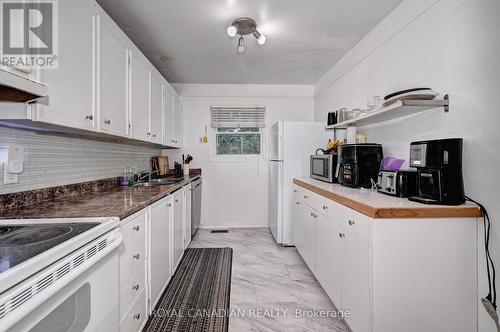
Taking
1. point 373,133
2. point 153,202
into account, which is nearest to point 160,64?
point 153,202

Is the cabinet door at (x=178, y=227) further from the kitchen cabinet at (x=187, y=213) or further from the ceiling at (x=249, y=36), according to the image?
the ceiling at (x=249, y=36)

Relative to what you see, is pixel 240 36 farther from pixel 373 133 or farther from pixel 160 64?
pixel 373 133

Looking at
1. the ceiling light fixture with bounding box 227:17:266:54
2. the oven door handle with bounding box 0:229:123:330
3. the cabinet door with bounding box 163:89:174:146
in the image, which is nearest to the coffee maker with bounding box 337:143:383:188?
the ceiling light fixture with bounding box 227:17:266:54

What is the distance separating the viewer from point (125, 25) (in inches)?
88.6

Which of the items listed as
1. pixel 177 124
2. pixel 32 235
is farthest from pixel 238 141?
pixel 32 235

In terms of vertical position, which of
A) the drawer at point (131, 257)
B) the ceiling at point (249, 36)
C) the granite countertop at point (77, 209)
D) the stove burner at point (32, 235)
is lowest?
the drawer at point (131, 257)

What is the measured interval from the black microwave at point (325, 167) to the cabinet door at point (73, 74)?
2078mm

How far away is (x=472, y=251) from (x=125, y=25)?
306 cm

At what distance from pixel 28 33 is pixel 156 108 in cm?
171

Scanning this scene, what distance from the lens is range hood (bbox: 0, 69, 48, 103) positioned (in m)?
0.85

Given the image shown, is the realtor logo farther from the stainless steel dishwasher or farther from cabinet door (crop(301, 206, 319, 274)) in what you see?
the stainless steel dishwasher

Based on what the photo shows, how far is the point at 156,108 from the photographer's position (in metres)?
2.78

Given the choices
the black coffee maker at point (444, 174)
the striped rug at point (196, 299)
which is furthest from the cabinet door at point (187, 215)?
the black coffee maker at point (444, 174)

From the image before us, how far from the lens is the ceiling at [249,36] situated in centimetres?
199
